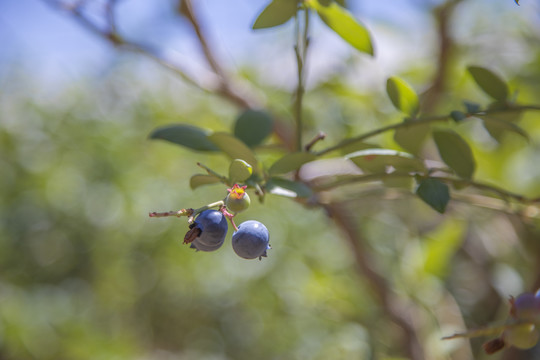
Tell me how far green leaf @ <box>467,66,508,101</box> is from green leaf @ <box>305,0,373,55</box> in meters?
0.11

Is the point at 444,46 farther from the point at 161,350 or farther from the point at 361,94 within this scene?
the point at 161,350

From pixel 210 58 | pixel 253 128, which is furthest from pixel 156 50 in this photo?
pixel 253 128

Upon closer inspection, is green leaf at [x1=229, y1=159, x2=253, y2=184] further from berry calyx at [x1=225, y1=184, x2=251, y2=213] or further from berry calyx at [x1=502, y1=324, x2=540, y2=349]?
berry calyx at [x1=502, y1=324, x2=540, y2=349]

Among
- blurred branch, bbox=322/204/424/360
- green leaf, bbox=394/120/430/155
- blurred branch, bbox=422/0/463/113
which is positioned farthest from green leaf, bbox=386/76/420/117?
blurred branch, bbox=422/0/463/113

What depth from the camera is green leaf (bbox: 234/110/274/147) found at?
455mm

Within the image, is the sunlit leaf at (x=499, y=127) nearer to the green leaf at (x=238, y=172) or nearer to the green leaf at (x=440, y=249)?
the green leaf at (x=238, y=172)

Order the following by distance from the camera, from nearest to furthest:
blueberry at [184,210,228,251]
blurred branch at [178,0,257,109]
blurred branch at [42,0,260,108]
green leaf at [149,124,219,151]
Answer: blueberry at [184,210,228,251] → green leaf at [149,124,219,151] → blurred branch at [42,0,260,108] → blurred branch at [178,0,257,109]

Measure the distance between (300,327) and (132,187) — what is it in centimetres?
59

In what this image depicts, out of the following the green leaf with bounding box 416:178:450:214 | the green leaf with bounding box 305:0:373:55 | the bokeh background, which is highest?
the green leaf with bounding box 305:0:373:55

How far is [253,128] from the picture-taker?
1.52ft

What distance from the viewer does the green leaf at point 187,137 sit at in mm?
396

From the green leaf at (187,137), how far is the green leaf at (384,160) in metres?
0.12

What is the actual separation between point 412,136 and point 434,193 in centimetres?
8

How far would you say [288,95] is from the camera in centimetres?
119
